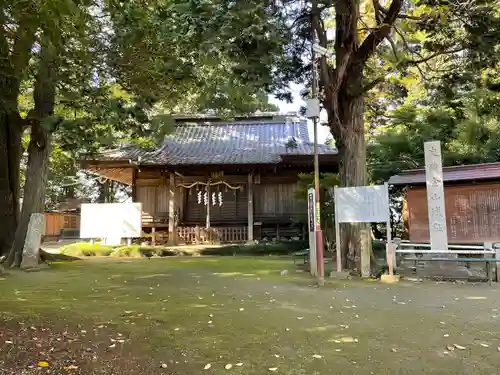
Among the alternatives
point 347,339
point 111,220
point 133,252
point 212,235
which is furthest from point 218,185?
point 347,339

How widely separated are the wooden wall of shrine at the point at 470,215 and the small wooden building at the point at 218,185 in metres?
5.63

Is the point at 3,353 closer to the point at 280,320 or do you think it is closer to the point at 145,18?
the point at 280,320

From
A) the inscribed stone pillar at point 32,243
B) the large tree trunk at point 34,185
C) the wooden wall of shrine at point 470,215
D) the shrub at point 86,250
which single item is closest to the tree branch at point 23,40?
the large tree trunk at point 34,185

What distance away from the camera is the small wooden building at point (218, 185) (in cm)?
1820

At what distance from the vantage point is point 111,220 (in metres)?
15.7

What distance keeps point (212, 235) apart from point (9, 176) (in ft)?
28.9

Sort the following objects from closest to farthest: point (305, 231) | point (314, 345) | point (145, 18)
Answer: point (314, 345)
point (145, 18)
point (305, 231)

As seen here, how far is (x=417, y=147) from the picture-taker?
1734 centimetres

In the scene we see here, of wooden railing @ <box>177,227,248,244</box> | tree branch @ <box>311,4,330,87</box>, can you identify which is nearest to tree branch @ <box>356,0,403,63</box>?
tree branch @ <box>311,4,330,87</box>

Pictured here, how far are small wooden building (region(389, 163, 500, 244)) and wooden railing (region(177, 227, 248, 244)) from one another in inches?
318

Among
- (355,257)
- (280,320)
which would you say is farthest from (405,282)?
(280,320)

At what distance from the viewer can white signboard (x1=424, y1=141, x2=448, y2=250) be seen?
9109 mm

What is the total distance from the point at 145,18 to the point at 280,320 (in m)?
6.09

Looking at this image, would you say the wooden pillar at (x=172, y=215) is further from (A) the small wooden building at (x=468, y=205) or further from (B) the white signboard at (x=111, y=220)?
(A) the small wooden building at (x=468, y=205)
